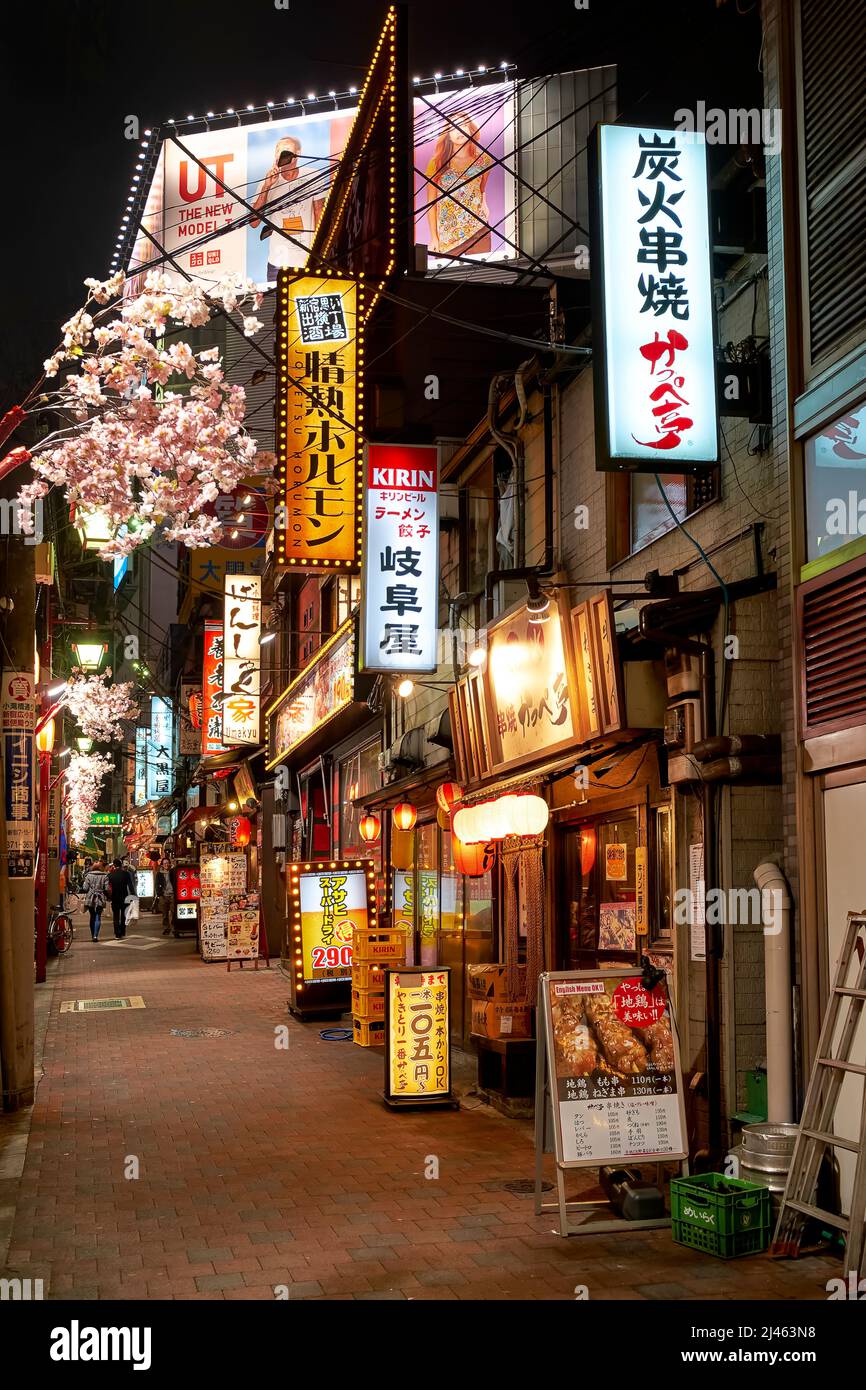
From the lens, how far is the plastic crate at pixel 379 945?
15.5 meters

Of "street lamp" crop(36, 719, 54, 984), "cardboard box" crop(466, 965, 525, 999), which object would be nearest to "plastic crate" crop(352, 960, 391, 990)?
"cardboard box" crop(466, 965, 525, 999)

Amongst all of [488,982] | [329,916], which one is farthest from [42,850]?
[488,982]

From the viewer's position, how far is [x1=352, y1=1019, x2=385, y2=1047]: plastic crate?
51.4ft

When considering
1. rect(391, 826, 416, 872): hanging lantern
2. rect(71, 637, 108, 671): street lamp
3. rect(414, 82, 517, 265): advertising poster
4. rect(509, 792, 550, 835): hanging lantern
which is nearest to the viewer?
rect(509, 792, 550, 835): hanging lantern

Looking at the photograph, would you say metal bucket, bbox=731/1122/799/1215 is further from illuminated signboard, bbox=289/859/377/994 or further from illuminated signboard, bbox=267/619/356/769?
illuminated signboard, bbox=267/619/356/769

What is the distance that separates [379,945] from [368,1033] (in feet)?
3.69

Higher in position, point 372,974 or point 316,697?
point 316,697

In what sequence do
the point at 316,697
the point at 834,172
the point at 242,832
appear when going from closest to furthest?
1. the point at 834,172
2. the point at 316,697
3. the point at 242,832

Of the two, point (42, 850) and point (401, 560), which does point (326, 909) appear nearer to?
point (401, 560)

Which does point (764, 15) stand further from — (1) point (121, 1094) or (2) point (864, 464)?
(1) point (121, 1094)

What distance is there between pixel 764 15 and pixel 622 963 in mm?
7786

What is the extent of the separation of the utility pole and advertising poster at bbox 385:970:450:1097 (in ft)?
11.8

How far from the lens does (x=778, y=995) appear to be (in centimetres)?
822

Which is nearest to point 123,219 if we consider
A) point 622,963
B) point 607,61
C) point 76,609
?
point 607,61
